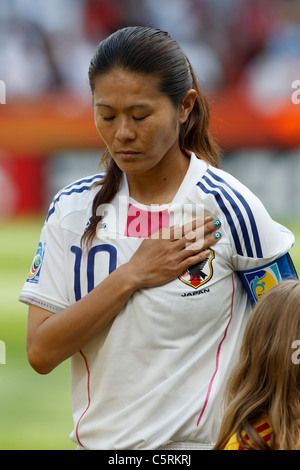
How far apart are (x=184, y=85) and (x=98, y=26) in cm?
1360

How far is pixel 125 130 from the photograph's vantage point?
6.29 feet

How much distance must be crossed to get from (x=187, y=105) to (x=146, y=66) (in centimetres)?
20

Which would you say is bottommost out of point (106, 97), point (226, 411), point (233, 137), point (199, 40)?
point (226, 411)

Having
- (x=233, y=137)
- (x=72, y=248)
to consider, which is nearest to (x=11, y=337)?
(x=72, y=248)

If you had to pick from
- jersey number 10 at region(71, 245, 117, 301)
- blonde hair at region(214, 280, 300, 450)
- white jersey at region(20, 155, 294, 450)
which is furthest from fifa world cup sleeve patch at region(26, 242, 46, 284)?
blonde hair at region(214, 280, 300, 450)

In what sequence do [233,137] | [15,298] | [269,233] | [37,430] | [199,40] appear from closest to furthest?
[269,233] → [37,430] → [15,298] → [233,137] → [199,40]

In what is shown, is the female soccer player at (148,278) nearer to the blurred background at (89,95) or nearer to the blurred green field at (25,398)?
the blurred green field at (25,398)

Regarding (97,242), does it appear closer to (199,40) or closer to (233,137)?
(233,137)

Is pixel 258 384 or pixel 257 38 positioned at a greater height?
pixel 257 38

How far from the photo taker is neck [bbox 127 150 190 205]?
2.09 meters

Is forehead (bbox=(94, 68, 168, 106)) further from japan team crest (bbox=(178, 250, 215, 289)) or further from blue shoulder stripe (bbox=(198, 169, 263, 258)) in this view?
japan team crest (bbox=(178, 250, 215, 289))

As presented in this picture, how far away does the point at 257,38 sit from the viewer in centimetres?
1505

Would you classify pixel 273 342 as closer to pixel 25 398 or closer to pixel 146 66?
pixel 146 66

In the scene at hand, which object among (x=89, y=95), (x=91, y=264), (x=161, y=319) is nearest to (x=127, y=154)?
(x=91, y=264)
